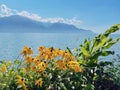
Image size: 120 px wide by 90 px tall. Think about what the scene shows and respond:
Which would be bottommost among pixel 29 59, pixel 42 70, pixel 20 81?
pixel 20 81

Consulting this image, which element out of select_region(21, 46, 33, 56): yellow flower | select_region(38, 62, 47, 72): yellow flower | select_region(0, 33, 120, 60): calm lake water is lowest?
select_region(0, 33, 120, 60): calm lake water

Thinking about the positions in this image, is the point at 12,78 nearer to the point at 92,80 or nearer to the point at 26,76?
the point at 26,76

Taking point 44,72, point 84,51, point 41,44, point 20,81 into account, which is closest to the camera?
point 20,81

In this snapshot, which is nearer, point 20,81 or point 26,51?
point 20,81

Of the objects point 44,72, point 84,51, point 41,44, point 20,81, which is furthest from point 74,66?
point 41,44

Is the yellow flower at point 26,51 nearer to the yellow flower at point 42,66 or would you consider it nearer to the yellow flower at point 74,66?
the yellow flower at point 42,66

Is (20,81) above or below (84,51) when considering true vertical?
below

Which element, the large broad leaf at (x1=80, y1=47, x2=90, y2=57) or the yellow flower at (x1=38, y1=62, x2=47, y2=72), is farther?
the large broad leaf at (x1=80, y1=47, x2=90, y2=57)

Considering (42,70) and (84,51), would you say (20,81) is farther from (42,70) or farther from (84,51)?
(84,51)

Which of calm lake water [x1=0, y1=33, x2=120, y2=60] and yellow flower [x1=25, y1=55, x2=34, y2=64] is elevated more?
yellow flower [x1=25, y1=55, x2=34, y2=64]

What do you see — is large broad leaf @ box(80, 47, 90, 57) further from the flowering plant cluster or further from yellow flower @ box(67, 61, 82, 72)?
yellow flower @ box(67, 61, 82, 72)

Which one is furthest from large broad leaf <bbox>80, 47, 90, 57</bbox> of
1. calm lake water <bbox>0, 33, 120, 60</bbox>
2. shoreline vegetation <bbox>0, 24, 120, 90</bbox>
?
shoreline vegetation <bbox>0, 24, 120, 90</bbox>

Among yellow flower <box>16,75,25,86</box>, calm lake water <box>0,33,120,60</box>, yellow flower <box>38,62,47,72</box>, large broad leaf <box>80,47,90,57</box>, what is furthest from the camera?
calm lake water <box>0,33,120,60</box>

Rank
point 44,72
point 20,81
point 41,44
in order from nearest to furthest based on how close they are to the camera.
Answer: point 20,81, point 44,72, point 41,44
